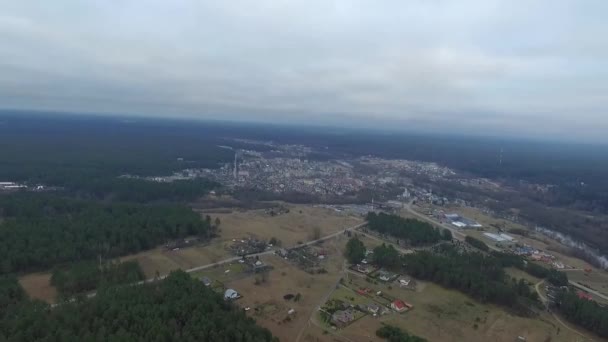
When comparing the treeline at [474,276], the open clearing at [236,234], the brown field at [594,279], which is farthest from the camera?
the brown field at [594,279]

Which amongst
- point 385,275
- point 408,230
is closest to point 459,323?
point 385,275

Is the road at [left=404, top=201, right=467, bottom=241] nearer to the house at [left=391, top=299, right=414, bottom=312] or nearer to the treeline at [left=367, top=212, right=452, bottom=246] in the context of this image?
the treeline at [left=367, top=212, right=452, bottom=246]

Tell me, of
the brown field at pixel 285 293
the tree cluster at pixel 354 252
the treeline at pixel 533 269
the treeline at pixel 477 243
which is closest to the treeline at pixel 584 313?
the treeline at pixel 533 269

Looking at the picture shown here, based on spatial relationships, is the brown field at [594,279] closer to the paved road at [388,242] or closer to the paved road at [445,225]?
the paved road at [445,225]

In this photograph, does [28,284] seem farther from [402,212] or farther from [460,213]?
[460,213]

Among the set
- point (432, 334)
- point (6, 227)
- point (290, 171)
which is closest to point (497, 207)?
point (290, 171)

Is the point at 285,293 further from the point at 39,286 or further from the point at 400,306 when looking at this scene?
the point at 39,286
